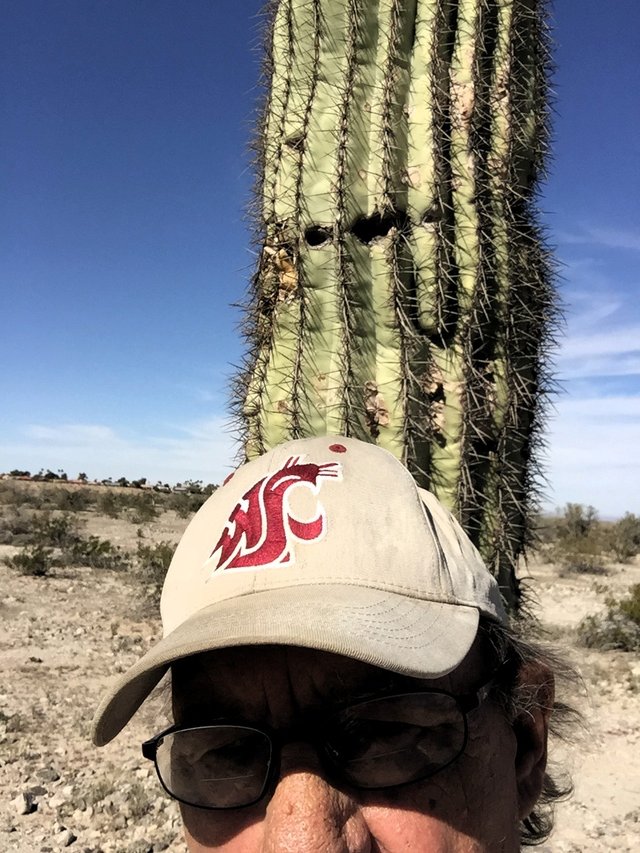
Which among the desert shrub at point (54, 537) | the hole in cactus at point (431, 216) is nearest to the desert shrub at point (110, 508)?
the desert shrub at point (54, 537)

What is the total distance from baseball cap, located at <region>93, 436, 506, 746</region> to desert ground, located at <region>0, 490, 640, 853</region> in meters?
0.58

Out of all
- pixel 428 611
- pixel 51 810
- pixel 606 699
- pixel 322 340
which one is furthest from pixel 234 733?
pixel 606 699

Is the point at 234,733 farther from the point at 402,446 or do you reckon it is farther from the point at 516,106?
the point at 516,106

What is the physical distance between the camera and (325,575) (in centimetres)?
128

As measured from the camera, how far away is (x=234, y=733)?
1.26 m

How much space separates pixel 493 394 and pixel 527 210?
0.71 meters

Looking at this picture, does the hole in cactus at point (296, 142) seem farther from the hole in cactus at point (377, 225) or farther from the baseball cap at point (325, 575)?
the baseball cap at point (325, 575)

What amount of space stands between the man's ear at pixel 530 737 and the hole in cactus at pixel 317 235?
59.0 inches

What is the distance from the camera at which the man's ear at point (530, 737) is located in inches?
57.8

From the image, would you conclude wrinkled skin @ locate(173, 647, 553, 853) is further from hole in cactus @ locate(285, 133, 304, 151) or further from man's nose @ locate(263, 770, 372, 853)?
hole in cactus @ locate(285, 133, 304, 151)

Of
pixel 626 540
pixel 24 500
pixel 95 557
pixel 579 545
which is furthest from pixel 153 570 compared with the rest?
pixel 24 500

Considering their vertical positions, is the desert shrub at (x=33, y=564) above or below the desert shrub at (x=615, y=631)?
above

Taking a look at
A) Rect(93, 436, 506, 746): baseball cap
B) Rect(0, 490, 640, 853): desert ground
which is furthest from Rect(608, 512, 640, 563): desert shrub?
Rect(93, 436, 506, 746): baseball cap

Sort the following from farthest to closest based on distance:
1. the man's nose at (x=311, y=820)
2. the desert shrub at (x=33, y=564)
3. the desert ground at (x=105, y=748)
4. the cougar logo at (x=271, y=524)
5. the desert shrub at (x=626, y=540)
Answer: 1. the desert shrub at (x=626, y=540)
2. the desert shrub at (x=33, y=564)
3. the desert ground at (x=105, y=748)
4. the cougar logo at (x=271, y=524)
5. the man's nose at (x=311, y=820)
